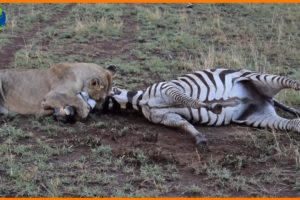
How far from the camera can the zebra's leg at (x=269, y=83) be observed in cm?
617

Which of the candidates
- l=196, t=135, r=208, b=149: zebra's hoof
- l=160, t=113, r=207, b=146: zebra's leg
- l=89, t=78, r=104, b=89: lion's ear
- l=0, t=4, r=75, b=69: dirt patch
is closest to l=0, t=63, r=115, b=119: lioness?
l=89, t=78, r=104, b=89: lion's ear

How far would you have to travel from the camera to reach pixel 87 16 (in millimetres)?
11984

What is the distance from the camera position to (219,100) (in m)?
6.36

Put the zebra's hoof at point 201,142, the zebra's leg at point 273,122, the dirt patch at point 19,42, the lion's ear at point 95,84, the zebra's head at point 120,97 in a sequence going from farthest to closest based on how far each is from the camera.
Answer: the dirt patch at point 19,42
the zebra's head at point 120,97
the lion's ear at point 95,84
the zebra's leg at point 273,122
the zebra's hoof at point 201,142

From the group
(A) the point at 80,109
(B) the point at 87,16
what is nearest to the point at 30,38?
(B) the point at 87,16

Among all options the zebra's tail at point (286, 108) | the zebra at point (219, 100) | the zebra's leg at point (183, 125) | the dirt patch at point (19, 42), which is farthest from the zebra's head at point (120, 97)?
the dirt patch at point (19, 42)

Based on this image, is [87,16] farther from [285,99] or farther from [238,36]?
[285,99]

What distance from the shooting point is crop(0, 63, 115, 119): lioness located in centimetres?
639

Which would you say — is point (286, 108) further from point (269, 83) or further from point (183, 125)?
point (183, 125)

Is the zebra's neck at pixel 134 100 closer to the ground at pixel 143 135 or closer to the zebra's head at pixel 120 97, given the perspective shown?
the zebra's head at pixel 120 97

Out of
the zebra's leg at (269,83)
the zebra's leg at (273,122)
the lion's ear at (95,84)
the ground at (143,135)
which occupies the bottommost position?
the ground at (143,135)

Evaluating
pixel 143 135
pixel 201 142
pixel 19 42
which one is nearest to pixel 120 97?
pixel 143 135

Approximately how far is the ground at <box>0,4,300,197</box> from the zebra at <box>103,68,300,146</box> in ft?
0.43

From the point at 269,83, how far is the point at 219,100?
22.2 inches
